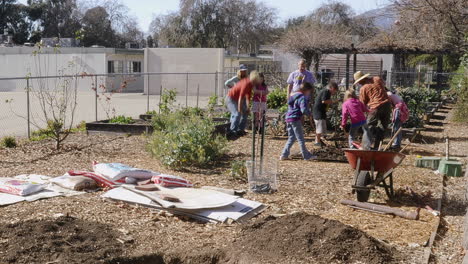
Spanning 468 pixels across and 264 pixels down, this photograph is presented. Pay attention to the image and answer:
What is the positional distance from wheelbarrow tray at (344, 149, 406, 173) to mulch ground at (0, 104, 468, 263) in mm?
580

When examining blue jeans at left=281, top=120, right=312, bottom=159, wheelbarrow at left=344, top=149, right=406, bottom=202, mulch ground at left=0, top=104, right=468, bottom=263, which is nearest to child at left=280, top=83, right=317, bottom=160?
blue jeans at left=281, top=120, right=312, bottom=159

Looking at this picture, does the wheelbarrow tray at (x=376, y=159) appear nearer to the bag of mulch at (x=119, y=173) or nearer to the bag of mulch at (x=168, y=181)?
the bag of mulch at (x=168, y=181)

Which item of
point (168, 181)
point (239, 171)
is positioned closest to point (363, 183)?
point (239, 171)

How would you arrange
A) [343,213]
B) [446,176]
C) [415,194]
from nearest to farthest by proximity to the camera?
[343,213], [415,194], [446,176]

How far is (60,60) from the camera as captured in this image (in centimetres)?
3588

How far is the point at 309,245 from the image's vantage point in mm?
5098

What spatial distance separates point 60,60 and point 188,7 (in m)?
22.6

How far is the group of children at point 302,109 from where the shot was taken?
31.5ft

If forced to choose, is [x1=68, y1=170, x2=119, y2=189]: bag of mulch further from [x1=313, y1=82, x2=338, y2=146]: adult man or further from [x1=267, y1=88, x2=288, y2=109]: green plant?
[x1=267, y1=88, x2=288, y2=109]: green plant

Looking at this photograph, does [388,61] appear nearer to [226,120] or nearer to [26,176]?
[226,120]

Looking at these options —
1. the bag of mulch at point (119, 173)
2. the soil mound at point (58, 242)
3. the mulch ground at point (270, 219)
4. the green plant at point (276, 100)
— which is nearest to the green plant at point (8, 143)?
the mulch ground at point (270, 219)

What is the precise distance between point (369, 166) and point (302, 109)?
109 inches

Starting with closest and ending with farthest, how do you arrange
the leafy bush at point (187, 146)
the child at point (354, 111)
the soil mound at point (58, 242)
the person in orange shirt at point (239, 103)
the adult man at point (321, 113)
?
1. the soil mound at point (58, 242)
2. the leafy bush at point (187, 146)
3. the child at point (354, 111)
4. the adult man at point (321, 113)
5. the person in orange shirt at point (239, 103)

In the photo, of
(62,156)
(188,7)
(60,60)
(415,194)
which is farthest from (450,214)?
(188,7)
